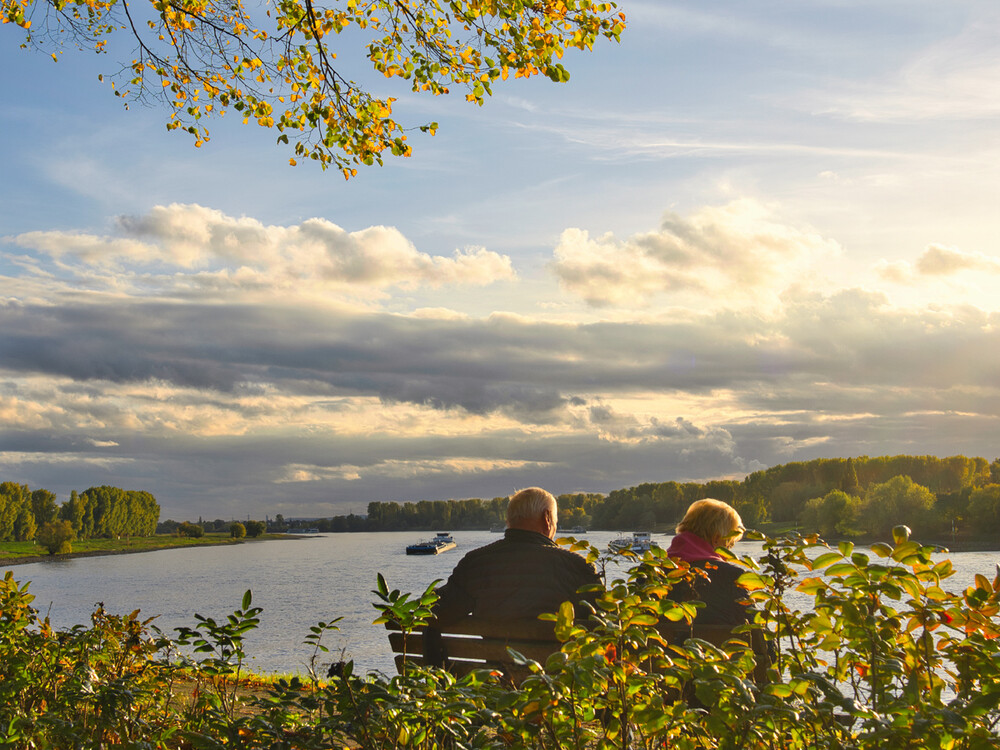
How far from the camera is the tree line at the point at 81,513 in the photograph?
361 ft

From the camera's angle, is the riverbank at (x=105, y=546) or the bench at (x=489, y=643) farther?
the riverbank at (x=105, y=546)

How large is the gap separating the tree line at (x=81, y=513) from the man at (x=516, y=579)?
400 feet

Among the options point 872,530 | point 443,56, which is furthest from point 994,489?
point 443,56

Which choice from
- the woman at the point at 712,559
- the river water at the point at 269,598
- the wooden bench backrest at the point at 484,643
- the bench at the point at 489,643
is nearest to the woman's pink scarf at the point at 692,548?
the woman at the point at 712,559

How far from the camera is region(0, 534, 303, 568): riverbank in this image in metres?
99.3

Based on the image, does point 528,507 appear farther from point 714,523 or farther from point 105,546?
Result: point 105,546

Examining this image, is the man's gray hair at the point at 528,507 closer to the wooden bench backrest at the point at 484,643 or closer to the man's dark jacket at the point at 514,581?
the man's dark jacket at the point at 514,581

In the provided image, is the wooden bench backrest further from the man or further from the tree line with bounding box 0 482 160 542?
the tree line with bounding box 0 482 160 542

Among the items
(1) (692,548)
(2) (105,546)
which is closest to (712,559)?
(1) (692,548)

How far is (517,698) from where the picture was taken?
197 cm

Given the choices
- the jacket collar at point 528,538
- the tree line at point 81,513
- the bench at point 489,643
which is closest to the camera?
the bench at point 489,643

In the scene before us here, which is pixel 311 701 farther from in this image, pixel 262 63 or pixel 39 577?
pixel 39 577

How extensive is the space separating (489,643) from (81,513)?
458 ft

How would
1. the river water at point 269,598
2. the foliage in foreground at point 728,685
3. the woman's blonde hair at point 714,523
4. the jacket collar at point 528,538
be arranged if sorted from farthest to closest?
1. the river water at point 269,598
2. the woman's blonde hair at point 714,523
3. the jacket collar at point 528,538
4. the foliage in foreground at point 728,685
